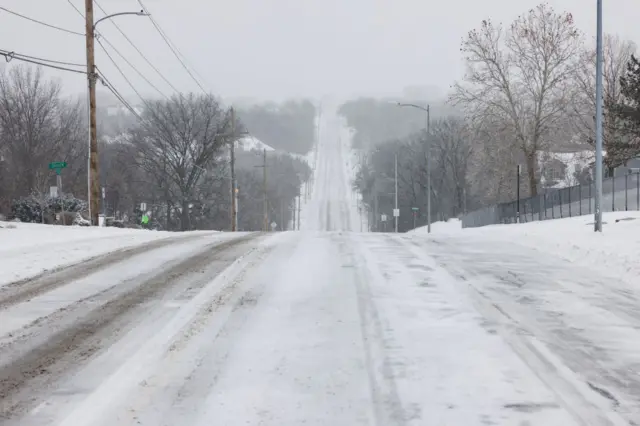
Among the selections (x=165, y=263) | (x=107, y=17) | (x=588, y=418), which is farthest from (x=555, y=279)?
(x=107, y=17)

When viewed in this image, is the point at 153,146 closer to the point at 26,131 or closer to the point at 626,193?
the point at 26,131

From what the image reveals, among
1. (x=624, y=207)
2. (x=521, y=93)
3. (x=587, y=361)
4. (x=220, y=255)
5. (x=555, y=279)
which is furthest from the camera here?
(x=521, y=93)

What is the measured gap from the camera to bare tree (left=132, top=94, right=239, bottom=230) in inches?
2544

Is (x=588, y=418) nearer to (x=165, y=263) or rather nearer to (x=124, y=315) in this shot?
(x=124, y=315)

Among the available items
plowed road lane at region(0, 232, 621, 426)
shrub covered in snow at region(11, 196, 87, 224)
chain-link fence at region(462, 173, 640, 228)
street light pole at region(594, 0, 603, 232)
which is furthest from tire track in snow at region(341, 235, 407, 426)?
shrub covered in snow at region(11, 196, 87, 224)

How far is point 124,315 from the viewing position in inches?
310

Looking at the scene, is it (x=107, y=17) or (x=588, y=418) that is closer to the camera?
(x=588, y=418)

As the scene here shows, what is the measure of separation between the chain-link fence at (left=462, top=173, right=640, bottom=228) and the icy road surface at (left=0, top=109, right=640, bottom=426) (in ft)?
71.2

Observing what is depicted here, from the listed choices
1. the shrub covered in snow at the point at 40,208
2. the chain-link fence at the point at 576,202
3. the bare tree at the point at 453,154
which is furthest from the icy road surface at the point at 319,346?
the bare tree at the point at 453,154

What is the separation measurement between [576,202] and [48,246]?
94.9 feet

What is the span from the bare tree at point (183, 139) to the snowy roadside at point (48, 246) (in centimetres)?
4499

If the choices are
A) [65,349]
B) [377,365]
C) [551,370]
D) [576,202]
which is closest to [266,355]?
[377,365]

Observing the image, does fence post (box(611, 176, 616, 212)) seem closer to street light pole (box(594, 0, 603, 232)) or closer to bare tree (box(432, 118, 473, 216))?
street light pole (box(594, 0, 603, 232))

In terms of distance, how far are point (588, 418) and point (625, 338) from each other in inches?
103
